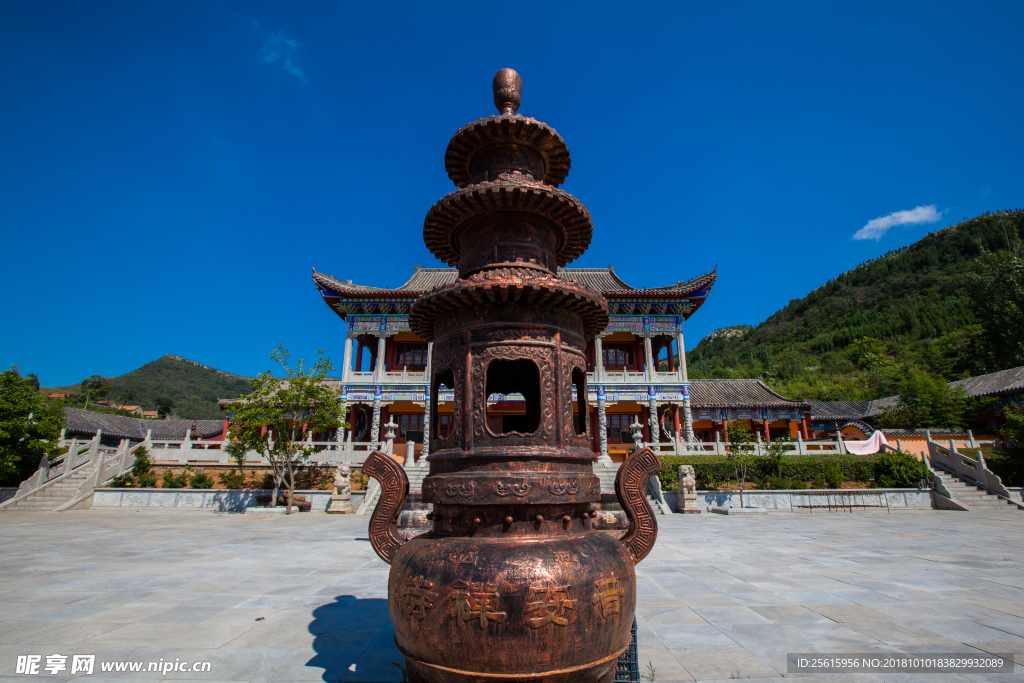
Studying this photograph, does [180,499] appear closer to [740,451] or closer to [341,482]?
[341,482]

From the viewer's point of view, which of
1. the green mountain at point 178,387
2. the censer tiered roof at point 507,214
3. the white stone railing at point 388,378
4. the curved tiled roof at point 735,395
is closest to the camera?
the censer tiered roof at point 507,214

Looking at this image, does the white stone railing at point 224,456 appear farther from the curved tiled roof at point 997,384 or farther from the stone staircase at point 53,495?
the curved tiled roof at point 997,384

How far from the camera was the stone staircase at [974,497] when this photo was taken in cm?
1584

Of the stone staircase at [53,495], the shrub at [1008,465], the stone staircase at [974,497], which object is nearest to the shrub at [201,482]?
the stone staircase at [53,495]

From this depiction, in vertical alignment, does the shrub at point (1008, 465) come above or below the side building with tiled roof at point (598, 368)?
below

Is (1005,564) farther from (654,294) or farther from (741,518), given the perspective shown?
(654,294)

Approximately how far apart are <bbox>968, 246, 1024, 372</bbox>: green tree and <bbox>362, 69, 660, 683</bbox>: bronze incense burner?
41.2 m

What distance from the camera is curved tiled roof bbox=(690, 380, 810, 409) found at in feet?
95.8

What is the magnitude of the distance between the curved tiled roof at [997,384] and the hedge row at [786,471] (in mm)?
13151

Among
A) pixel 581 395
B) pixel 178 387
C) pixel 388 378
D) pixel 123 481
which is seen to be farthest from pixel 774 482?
pixel 178 387

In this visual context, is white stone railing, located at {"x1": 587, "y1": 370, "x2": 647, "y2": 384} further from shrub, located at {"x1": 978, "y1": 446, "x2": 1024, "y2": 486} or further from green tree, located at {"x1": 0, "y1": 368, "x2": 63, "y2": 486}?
green tree, located at {"x1": 0, "y1": 368, "x2": 63, "y2": 486}

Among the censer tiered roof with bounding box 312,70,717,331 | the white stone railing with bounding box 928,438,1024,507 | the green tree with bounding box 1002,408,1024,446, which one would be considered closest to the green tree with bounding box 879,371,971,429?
the green tree with bounding box 1002,408,1024,446

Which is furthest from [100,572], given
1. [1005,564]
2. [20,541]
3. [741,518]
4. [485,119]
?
[741,518]

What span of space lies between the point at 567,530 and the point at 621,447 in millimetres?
21734
